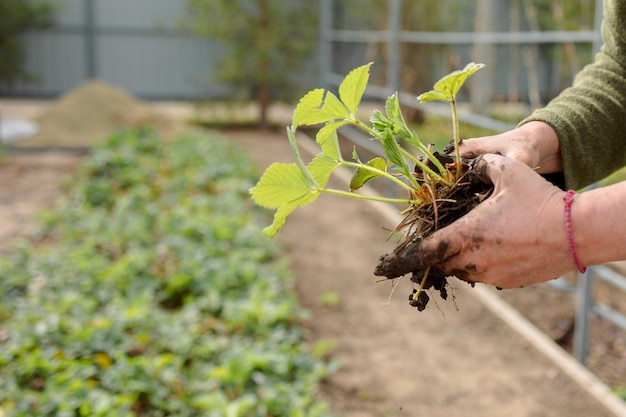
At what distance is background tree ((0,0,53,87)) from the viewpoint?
12.4m

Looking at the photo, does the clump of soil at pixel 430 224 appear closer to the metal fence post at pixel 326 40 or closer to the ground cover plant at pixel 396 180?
the ground cover plant at pixel 396 180

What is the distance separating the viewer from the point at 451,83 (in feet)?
4.35

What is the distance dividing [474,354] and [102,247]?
2224 mm

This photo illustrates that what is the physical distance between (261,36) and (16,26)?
428 cm

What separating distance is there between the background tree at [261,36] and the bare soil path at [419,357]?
6.38m

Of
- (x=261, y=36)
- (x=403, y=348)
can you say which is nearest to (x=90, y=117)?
(x=261, y=36)

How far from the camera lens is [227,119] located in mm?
11766

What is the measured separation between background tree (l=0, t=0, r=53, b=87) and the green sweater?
12.0 metres

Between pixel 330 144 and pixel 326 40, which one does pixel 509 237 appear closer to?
pixel 330 144

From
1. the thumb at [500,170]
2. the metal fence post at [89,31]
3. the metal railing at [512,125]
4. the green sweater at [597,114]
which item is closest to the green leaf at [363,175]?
the thumb at [500,170]

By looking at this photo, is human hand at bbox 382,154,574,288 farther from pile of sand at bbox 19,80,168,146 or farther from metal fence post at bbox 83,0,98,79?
metal fence post at bbox 83,0,98,79

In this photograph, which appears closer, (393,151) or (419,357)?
(393,151)

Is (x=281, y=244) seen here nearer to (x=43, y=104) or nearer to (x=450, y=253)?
(x=450, y=253)

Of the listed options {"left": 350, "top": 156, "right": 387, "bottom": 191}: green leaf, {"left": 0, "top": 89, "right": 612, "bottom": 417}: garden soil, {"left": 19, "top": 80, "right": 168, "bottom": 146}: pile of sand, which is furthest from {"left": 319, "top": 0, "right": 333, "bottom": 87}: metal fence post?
{"left": 350, "top": 156, "right": 387, "bottom": 191}: green leaf
